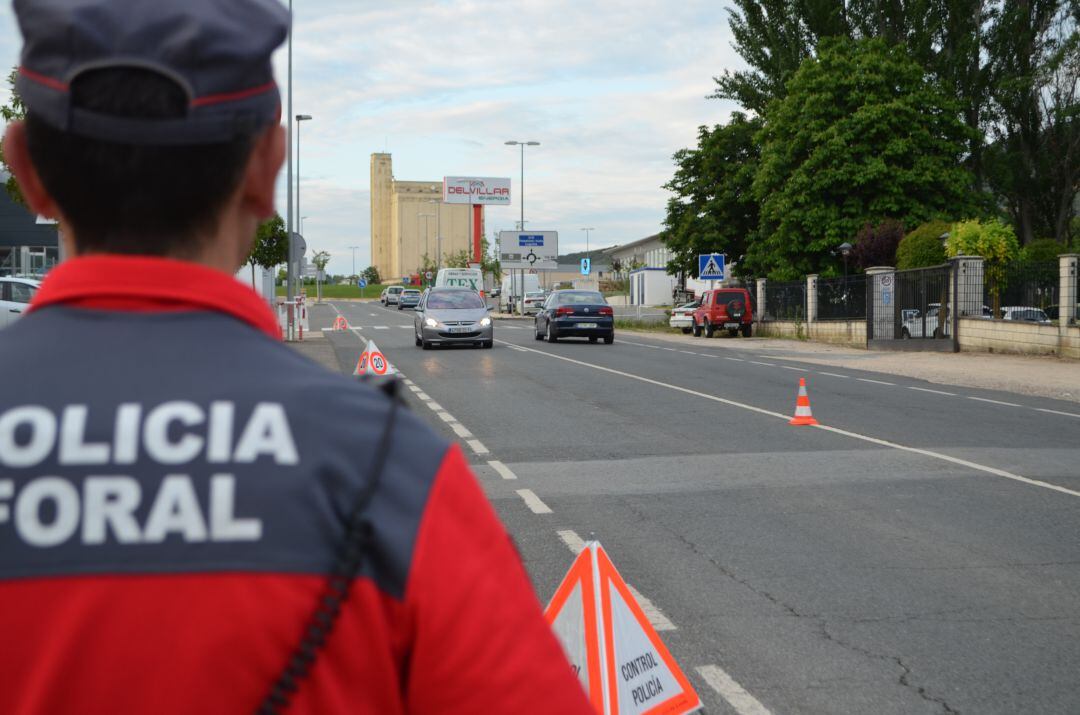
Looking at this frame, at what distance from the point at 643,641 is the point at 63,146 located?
3.28 metres

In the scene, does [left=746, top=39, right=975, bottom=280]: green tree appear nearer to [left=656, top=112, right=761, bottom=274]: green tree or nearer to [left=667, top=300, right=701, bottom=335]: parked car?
[left=667, top=300, right=701, bottom=335]: parked car

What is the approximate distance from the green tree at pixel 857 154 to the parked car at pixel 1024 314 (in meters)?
15.8

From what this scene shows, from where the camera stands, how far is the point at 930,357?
1168 inches

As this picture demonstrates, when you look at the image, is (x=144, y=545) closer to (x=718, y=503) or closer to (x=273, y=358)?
(x=273, y=358)

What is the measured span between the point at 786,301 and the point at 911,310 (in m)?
10.0

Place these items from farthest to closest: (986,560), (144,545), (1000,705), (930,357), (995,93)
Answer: (995,93)
(930,357)
(986,560)
(1000,705)
(144,545)

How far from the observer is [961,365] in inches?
1024

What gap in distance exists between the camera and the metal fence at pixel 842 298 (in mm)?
37344

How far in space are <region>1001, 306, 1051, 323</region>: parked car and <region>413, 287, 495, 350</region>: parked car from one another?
12.8 metres

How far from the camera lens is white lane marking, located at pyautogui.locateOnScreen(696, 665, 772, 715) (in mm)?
4422

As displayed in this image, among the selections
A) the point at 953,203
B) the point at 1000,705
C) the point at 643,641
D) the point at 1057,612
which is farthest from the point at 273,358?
A: the point at 953,203

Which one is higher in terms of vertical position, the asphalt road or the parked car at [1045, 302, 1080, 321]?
the parked car at [1045, 302, 1080, 321]

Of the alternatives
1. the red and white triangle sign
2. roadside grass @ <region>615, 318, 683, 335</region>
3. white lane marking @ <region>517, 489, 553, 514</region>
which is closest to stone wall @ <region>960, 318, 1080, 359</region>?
roadside grass @ <region>615, 318, 683, 335</region>

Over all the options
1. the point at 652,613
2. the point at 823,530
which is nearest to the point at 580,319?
the point at 823,530
